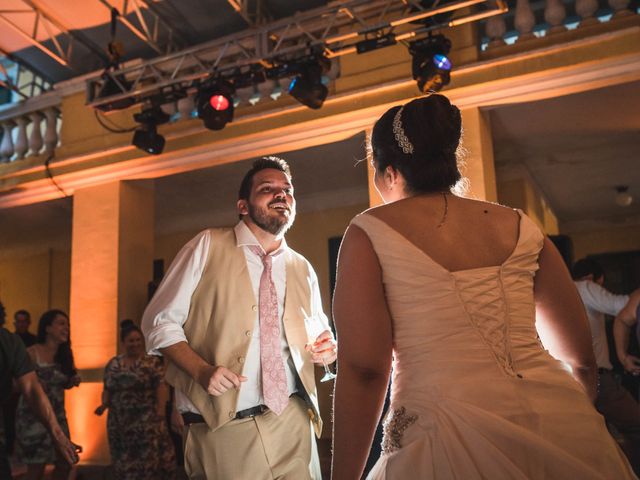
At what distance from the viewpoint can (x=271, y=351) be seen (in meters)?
2.55

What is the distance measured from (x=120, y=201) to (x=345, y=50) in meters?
3.12

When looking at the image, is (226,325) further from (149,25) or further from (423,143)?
(149,25)

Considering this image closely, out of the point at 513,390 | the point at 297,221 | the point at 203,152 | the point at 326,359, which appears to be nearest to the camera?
the point at 513,390

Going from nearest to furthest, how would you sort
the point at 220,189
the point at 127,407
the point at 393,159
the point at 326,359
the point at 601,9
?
the point at 393,159 < the point at 326,359 < the point at 127,407 < the point at 601,9 < the point at 220,189

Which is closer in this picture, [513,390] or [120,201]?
[513,390]

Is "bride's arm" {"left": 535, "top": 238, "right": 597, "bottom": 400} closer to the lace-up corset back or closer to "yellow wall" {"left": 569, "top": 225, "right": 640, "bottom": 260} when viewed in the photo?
the lace-up corset back

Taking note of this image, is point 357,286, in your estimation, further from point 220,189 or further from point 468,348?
point 220,189

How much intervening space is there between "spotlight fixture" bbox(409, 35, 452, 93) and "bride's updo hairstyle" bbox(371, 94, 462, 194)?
3540 millimetres

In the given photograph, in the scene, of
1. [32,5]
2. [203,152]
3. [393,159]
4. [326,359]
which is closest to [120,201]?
[203,152]

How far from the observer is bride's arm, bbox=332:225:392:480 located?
1492 millimetres

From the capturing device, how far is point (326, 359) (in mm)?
2600

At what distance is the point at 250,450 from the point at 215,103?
13.0ft

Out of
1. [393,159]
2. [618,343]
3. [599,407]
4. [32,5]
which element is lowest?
[599,407]

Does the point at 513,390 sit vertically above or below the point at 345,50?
below
